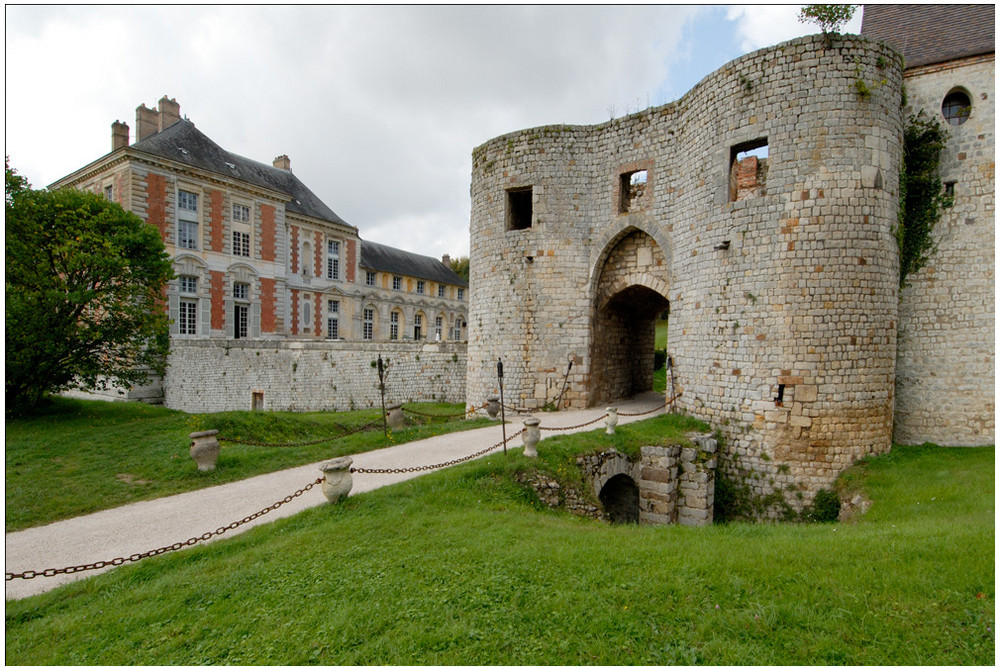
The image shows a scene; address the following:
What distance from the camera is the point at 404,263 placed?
39438 mm

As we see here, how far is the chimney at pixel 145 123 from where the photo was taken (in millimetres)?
24469

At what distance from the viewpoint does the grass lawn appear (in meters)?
3.71

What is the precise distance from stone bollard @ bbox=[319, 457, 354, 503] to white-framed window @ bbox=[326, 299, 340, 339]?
87.1 ft

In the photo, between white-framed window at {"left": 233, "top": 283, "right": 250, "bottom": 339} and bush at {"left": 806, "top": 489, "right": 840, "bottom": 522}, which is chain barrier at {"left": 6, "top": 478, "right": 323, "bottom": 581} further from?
white-framed window at {"left": 233, "top": 283, "right": 250, "bottom": 339}

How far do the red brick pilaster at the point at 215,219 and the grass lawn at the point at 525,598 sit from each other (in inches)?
882

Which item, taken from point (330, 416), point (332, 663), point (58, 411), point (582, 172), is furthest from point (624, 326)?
point (58, 411)

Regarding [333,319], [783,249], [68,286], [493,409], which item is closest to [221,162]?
[333,319]

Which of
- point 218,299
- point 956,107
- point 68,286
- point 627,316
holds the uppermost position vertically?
point 956,107

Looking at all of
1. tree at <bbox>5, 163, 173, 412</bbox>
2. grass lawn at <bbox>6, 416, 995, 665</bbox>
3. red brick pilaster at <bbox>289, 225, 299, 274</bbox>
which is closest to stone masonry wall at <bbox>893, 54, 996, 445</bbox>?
grass lawn at <bbox>6, 416, 995, 665</bbox>

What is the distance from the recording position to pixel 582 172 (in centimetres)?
1341

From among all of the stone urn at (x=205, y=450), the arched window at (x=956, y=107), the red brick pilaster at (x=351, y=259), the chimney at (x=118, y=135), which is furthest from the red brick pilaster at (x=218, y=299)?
the arched window at (x=956, y=107)

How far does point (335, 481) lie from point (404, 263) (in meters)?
34.2

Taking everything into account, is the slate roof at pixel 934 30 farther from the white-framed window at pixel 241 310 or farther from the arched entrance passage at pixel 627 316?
the white-framed window at pixel 241 310

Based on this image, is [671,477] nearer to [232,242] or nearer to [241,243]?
[232,242]
